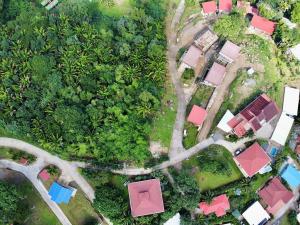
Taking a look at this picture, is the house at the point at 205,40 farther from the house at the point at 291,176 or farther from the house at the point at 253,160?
the house at the point at 291,176

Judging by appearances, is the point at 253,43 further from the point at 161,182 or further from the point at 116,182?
the point at 116,182

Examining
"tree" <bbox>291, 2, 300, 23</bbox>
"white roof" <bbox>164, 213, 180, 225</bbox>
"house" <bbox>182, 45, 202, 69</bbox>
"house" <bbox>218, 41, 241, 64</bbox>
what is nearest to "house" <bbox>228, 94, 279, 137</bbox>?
"house" <bbox>218, 41, 241, 64</bbox>

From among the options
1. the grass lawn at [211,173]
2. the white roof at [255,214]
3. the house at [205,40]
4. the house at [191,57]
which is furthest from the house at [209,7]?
the white roof at [255,214]

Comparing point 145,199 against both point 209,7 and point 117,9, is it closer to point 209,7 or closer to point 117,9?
point 209,7

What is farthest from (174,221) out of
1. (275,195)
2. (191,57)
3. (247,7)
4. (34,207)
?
(247,7)

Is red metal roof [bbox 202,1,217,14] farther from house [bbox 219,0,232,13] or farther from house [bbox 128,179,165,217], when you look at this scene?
house [bbox 128,179,165,217]

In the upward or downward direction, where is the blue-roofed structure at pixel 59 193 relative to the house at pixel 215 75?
downward
